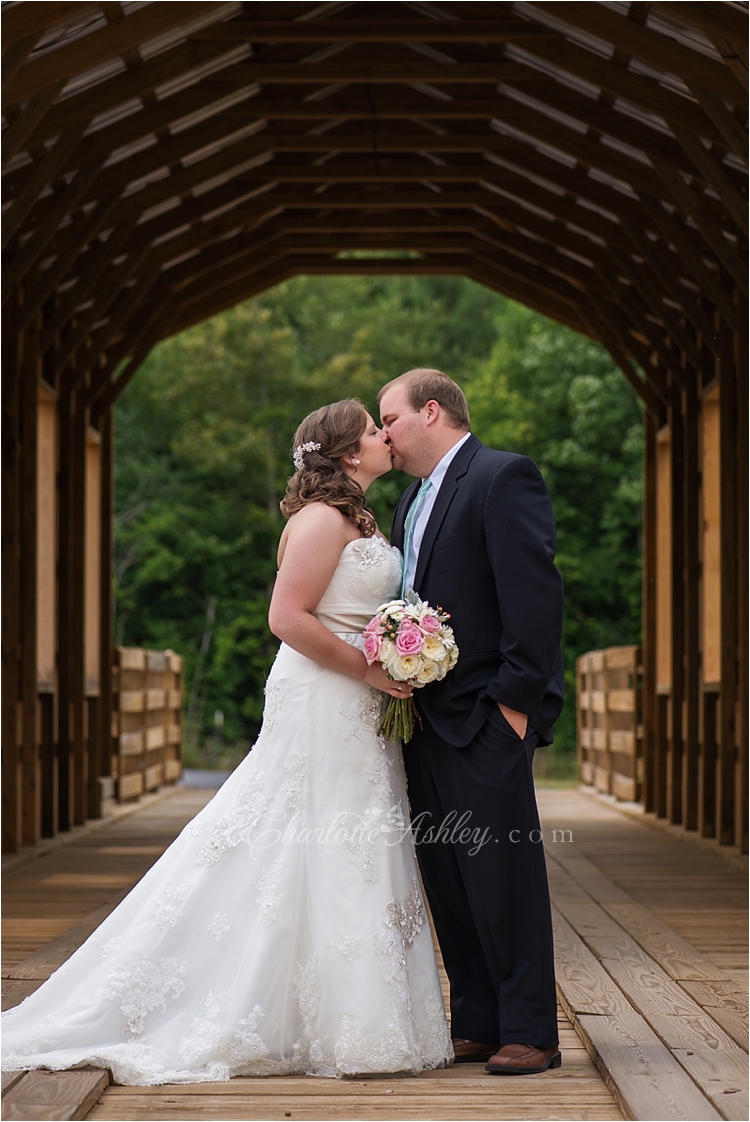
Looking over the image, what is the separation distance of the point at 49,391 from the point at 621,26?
490cm

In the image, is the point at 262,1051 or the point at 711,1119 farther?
the point at 262,1051

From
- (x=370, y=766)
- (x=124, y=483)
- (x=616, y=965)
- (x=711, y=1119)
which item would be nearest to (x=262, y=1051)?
(x=370, y=766)

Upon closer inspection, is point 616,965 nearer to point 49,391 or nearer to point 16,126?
point 16,126

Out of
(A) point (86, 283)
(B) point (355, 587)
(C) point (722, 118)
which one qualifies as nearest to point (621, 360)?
(A) point (86, 283)

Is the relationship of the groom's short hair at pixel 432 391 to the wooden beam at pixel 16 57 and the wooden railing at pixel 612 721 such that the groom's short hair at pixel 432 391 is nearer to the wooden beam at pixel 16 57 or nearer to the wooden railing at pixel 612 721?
the wooden beam at pixel 16 57

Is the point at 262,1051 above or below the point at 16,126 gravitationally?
below

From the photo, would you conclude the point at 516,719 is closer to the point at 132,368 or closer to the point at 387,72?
the point at 387,72

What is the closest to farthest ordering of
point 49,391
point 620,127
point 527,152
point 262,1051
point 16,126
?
point 262,1051, point 16,126, point 620,127, point 527,152, point 49,391

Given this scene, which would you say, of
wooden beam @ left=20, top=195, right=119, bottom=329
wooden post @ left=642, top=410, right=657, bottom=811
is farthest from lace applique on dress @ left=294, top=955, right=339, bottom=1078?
wooden post @ left=642, top=410, right=657, bottom=811

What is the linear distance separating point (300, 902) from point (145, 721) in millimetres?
9634

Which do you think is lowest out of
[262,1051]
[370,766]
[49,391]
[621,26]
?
[262,1051]

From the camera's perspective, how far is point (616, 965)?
15.7 ft

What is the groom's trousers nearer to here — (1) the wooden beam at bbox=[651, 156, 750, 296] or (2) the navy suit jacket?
(2) the navy suit jacket

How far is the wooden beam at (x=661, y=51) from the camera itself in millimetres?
5840
